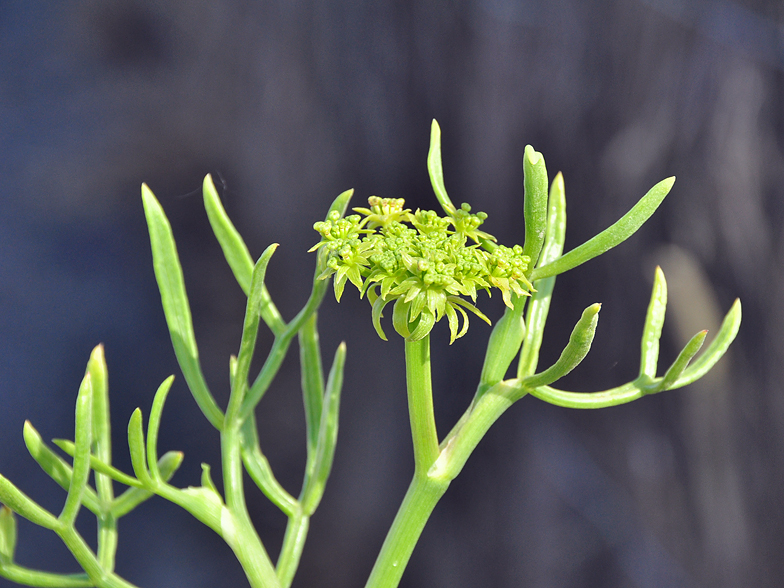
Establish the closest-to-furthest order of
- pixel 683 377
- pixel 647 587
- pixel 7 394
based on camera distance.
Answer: pixel 683 377
pixel 7 394
pixel 647 587

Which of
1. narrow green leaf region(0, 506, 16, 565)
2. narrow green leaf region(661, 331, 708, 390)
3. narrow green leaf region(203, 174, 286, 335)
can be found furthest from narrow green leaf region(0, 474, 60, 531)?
narrow green leaf region(661, 331, 708, 390)

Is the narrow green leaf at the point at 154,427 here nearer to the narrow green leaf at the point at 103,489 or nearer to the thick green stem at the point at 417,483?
the narrow green leaf at the point at 103,489

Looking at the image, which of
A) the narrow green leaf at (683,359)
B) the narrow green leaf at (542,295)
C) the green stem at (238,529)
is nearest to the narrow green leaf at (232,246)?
the green stem at (238,529)

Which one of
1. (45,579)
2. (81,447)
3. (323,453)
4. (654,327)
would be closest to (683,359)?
(654,327)

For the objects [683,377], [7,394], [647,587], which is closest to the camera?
[683,377]

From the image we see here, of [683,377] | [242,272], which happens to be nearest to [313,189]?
[242,272]

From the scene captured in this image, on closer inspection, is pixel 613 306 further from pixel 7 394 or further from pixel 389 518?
pixel 7 394

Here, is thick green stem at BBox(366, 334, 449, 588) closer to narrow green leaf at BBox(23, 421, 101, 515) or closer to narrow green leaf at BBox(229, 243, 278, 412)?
narrow green leaf at BBox(229, 243, 278, 412)
